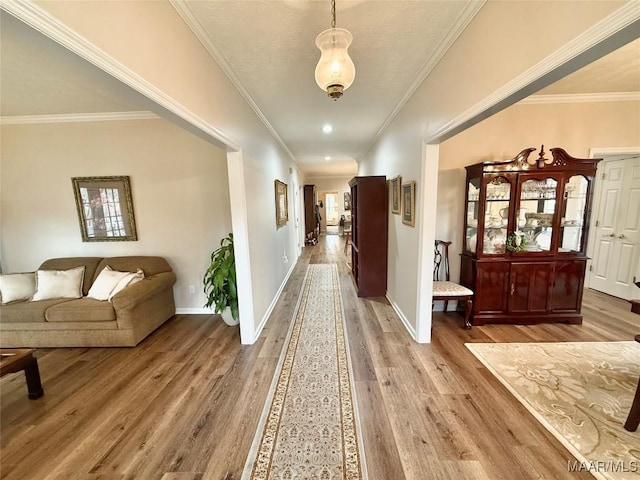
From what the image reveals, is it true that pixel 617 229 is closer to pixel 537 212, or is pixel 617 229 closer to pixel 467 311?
pixel 537 212

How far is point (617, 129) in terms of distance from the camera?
311 centimetres

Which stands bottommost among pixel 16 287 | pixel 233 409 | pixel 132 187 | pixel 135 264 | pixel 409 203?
pixel 233 409

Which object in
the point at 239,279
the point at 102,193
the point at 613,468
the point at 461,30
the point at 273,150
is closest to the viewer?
the point at 613,468

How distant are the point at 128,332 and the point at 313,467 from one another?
2.34 meters

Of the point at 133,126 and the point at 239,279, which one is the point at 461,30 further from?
the point at 133,126

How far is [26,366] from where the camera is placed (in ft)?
6.22

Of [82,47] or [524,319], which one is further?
[524,319]

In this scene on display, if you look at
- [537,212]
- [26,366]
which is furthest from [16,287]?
[537,212]

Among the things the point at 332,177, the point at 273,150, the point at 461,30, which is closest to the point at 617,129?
the point at 461,30

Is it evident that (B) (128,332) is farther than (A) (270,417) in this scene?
Yes

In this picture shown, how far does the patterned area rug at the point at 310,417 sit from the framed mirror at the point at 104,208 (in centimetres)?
265

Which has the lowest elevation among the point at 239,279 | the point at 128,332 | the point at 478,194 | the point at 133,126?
the point at 128,332

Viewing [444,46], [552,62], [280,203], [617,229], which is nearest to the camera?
[552,62]

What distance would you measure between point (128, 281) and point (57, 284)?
78cm
